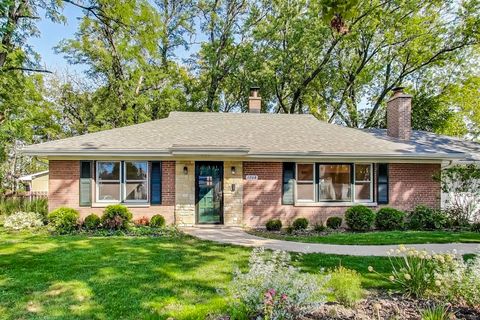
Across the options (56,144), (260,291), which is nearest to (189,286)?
(260,291)

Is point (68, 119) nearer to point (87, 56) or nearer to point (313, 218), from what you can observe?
point (87, 56)

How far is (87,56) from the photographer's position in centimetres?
2128

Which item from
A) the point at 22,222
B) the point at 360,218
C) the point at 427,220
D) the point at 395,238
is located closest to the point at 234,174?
the point at 360,218

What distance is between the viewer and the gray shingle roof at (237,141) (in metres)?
10.9

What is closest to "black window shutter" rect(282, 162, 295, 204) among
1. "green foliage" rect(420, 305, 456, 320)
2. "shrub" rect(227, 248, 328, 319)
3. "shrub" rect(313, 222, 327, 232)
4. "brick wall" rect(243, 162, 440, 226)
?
"brick wall" rect(243, 162, 440, 226)

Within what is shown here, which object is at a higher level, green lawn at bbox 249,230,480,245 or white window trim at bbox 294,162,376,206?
white window trim at bbox 294,162,376,206

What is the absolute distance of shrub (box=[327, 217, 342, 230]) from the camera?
11.5m

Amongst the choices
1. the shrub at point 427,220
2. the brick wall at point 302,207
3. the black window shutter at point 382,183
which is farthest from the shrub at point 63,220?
the shrub at point 427,220

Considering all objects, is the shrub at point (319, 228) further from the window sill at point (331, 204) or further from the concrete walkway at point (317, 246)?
the concrete walkway at point (317, 246)

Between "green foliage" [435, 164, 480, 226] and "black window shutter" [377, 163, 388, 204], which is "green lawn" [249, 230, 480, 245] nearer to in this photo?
"green foliage" [435, 164, 480, 226]

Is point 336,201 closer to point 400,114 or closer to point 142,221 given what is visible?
point 400,114

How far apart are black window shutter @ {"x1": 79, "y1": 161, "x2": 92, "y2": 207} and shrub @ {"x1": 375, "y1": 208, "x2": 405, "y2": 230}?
9.98 m

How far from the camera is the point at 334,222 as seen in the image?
37.7ft

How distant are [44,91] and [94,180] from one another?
52.8ft
